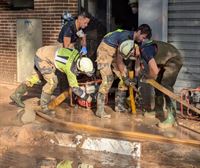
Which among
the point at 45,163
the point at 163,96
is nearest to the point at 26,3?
the point at 163,96

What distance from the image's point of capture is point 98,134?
8.20 m

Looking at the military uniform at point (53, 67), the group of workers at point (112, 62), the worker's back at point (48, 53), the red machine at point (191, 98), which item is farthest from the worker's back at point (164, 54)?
the worker's back at point (48, 53)

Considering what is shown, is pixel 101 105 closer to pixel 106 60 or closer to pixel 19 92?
pixel 106 60

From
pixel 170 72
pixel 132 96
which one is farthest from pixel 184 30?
pixel 132 96

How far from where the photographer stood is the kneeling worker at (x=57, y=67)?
29.3 ft

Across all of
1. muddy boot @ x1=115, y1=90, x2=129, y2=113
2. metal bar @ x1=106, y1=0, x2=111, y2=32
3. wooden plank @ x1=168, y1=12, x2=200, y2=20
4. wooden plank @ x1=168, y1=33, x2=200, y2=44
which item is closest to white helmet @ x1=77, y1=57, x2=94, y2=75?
muddy boot @ x1=115, y1=90, x2=129, y2=113

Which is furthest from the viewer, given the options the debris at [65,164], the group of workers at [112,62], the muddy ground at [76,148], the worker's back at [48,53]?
the worker's back at [48,53]

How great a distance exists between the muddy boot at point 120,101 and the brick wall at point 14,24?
274 cm

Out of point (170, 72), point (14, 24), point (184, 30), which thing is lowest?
point (170, 72)

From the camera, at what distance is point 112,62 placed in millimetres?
9211

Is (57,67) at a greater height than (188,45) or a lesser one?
lesser

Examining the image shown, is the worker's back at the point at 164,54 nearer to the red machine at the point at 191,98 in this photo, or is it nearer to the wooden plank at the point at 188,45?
the red machine at the point at 191,98

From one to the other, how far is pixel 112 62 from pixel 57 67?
42.0 inches

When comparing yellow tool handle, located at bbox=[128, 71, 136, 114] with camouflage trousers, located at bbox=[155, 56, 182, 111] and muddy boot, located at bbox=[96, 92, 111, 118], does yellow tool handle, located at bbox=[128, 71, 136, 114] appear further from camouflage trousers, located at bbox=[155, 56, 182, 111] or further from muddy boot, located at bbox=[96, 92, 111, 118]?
camouflage trousers, located at bbox=[155, 56, 182, 111]
